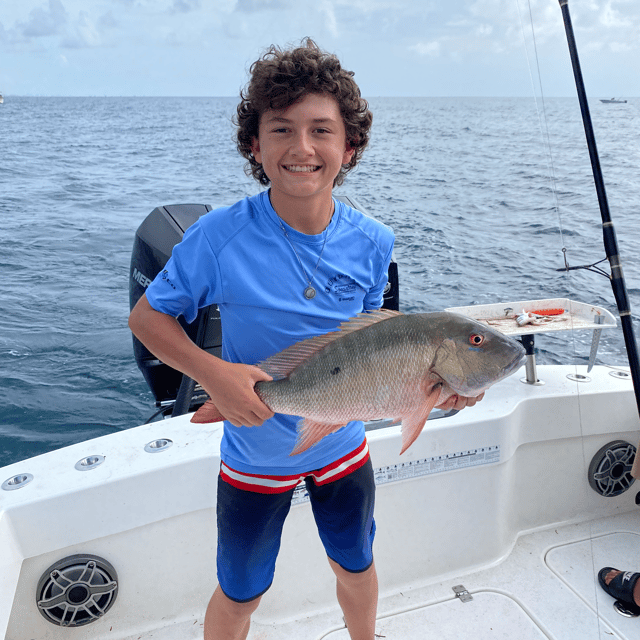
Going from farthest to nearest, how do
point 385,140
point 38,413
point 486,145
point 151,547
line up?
1. point 385,140
2. point 486,145
3. point 38,413
4. point 151,547

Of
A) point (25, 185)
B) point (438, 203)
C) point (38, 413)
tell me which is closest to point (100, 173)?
point (25, 185)

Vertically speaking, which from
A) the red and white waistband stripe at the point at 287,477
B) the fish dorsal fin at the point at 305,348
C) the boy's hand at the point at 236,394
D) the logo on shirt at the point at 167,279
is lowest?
the red and white waistband stripe at the point at 287,477

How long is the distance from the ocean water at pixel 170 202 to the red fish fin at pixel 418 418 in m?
1.67

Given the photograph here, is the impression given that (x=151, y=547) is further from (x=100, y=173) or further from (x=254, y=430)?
(x=100, y=173)

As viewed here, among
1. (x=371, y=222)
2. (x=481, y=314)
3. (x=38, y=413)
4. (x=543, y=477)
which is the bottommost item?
(x=38, y=413)

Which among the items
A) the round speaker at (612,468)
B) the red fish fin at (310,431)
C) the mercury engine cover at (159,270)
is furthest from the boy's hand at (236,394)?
the round speaker at (612,468)

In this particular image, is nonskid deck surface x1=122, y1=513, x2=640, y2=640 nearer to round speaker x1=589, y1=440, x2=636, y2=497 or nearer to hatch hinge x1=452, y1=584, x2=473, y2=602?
hatch hinge x1=452, y1=584, x2=473, y2=602

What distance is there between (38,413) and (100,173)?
44.9 ft

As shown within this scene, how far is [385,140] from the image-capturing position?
29.1 meters

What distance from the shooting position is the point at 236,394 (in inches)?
52.4

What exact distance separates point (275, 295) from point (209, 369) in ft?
0.89

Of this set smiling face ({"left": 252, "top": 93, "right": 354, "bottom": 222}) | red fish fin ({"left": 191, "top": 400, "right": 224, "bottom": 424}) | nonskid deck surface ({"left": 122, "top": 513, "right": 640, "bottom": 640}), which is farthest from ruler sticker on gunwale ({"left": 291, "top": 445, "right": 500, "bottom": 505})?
smiling face ({"left": 252, "top": 93, "right": 354, "bottom": 222})

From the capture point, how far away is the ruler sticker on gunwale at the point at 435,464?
2.39 m

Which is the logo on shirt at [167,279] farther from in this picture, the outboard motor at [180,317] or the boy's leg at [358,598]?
the outboard motor at [180,317]
